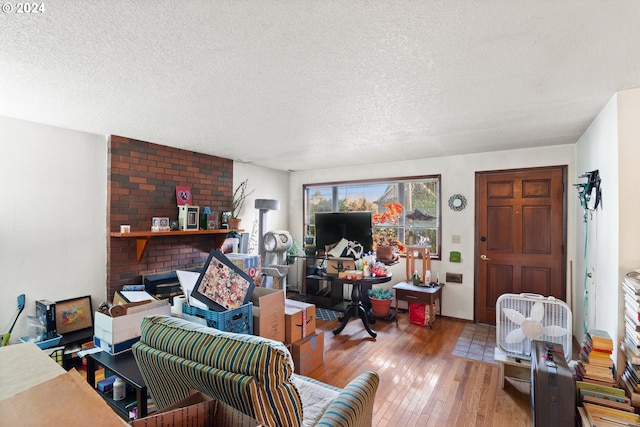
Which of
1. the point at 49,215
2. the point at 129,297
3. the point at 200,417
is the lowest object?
the point at 129,297

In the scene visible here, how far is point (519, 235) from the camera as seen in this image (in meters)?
3.82

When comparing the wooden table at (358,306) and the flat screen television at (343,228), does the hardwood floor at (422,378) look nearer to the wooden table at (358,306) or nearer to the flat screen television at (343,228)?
the wooden table at (358,306)

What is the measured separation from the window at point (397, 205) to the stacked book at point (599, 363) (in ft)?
7.62

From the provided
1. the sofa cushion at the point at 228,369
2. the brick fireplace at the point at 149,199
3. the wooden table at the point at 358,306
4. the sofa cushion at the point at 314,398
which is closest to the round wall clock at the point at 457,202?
the wooden table at the point at 358,306

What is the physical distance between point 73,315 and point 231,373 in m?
2.83

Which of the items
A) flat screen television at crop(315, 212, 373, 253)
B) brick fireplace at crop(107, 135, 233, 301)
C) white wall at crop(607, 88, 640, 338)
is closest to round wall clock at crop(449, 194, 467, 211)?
flat screen television at crop(315, 212, 373, 253)

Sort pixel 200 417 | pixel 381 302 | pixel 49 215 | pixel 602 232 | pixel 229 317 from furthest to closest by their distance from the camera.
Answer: pixel 381 302, pixel 49 215, pixel 602 232, pixel 229 317, pixel 200 417

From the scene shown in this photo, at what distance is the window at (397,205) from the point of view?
4.48 metres

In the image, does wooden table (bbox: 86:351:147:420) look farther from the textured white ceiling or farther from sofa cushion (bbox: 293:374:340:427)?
the textured white ceiling

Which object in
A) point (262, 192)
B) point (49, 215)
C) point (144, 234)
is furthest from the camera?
point (262, 192)

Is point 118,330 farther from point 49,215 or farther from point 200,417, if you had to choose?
point 49,215

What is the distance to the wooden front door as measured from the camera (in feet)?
12.0

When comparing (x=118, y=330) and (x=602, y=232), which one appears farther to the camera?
(x=602, y=232)

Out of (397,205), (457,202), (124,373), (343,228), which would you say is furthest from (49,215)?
(457,202)
